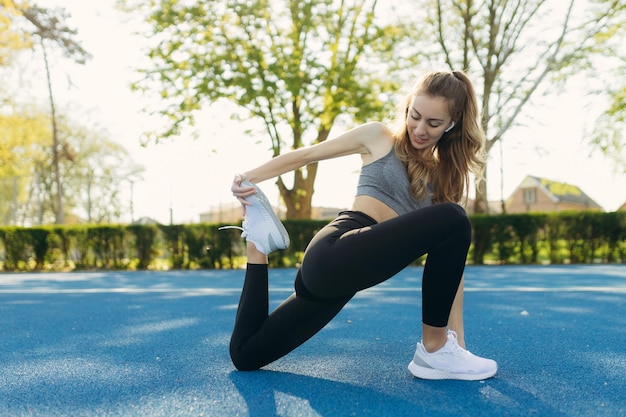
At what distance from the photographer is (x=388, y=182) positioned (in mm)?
2271

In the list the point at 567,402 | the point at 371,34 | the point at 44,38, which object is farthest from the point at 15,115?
the point at 567,402

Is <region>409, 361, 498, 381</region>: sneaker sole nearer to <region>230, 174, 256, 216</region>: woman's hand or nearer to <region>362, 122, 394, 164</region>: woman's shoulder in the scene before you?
<region>362, 122, 394, 164</region>: woman's shoulder

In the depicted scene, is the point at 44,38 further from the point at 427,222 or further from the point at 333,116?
the point at 427,222

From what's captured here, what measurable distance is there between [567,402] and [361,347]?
1.15 meters

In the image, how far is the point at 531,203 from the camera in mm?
40531

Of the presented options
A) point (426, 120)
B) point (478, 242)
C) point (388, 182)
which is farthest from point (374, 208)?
point (478, 242)

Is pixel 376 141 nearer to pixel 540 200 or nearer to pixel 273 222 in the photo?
pixel 273 222

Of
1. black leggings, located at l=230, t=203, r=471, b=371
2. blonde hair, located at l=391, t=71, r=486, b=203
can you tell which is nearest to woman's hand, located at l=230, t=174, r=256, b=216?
black leggings, located at l=230, t=203, r=471, b=371

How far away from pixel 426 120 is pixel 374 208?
16.4 inches

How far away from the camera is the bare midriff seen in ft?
7.48

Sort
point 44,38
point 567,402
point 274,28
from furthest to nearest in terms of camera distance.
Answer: point 44,38, point 274,28, point 567,402

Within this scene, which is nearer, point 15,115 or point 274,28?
point 274,28

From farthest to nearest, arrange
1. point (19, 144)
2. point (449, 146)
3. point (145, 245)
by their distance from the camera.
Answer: point (19, 144), point (145, 245), point (449, 146)

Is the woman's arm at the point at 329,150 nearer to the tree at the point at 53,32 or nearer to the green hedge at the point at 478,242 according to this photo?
the green hedge at the point at 478,242
